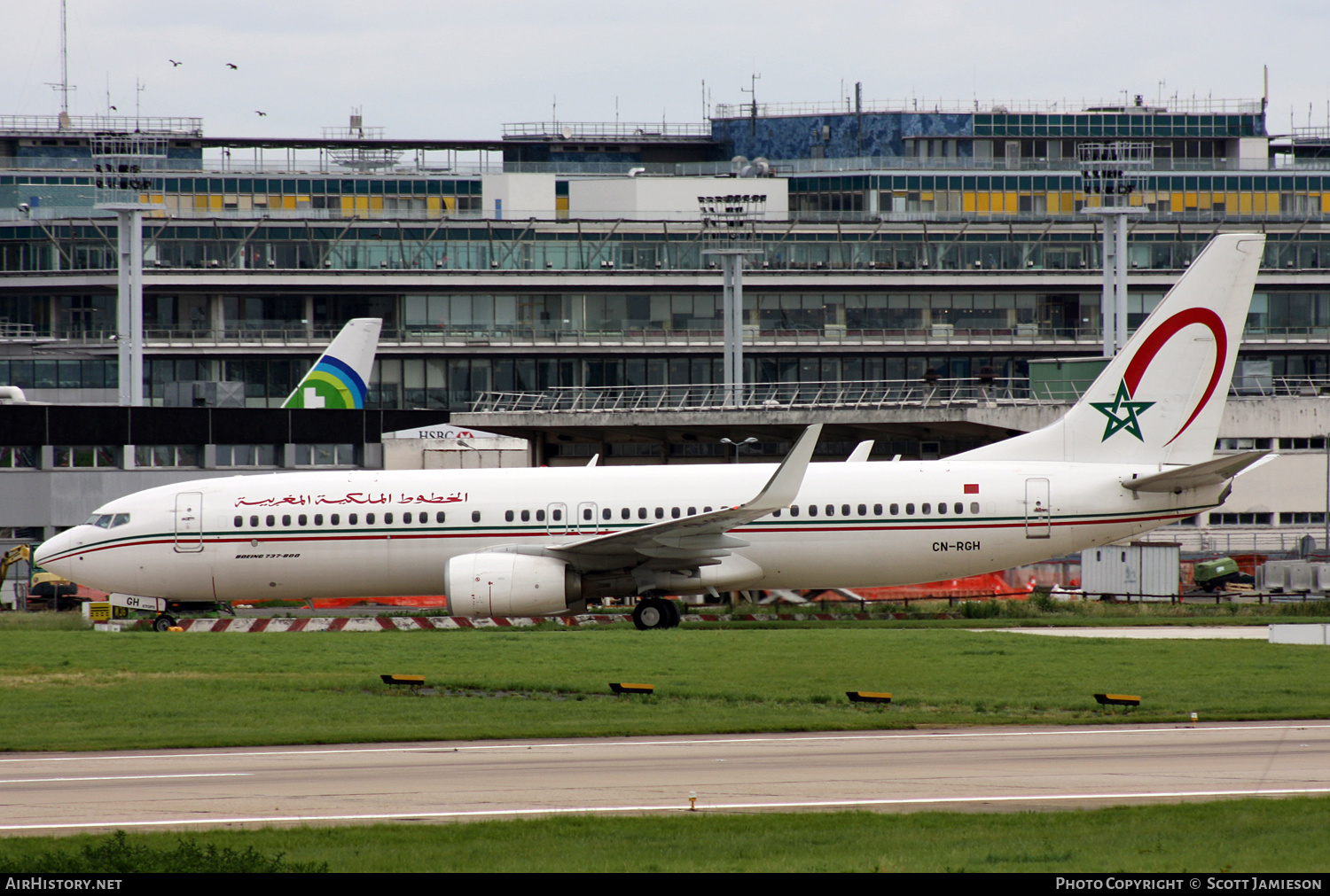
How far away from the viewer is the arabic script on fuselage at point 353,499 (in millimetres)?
Answer: 34188

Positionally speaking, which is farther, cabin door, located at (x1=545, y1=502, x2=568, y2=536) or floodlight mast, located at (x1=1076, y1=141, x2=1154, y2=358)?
floodlight mast, located at (x1=1076, y1=141, x2=1154, y2=358)

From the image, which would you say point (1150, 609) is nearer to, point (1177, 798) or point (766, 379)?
point (1177, 798)

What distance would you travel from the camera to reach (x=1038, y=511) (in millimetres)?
33375

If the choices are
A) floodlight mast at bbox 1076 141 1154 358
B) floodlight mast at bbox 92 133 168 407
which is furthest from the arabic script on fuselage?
floodlight mast at bbox 1076 141 1154 358

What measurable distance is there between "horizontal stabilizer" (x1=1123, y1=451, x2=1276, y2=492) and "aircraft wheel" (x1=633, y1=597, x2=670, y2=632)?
10.4m

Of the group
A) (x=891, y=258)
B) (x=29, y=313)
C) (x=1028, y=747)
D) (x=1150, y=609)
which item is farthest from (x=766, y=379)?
(x=1028, y=747)

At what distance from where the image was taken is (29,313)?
108 meters

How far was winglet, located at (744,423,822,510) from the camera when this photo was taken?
3050cm

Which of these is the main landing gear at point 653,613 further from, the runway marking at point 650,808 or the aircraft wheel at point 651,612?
the runway marking at point 650,808

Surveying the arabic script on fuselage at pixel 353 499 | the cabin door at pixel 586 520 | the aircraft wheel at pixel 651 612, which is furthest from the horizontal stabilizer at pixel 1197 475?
the arabic script on fuselage at pixel 353 499

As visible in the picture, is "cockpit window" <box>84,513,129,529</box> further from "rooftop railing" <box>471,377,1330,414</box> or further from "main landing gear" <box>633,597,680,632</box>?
"rooftop railing" <box>471,377,1330,414</box>

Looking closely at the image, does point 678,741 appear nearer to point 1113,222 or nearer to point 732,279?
point 1113,222

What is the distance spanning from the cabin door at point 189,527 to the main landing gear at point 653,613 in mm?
9950

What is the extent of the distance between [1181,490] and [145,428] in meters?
34.0
